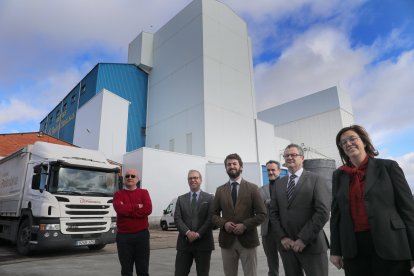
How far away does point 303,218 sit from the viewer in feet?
10.3

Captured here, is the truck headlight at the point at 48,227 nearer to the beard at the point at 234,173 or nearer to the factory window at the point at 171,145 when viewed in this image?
the beard at the point at 234,173

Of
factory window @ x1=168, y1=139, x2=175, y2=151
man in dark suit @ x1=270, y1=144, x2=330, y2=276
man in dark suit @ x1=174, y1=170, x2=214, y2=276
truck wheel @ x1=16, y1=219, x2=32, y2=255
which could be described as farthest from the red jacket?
factory window @ x1=168, y1=139, x2=175, y2=151

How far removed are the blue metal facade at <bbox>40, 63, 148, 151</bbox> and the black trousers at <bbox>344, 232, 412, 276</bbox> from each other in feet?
92.1

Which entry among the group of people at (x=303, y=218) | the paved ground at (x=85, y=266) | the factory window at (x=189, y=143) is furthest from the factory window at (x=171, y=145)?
the group of people at (x=303, y=218)

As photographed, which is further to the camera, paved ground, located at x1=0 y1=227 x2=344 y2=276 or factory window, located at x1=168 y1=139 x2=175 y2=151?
factory window, located at x1=168 y1=139 x2=175 y2=151

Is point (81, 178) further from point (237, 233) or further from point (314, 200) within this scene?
point (314, 200)

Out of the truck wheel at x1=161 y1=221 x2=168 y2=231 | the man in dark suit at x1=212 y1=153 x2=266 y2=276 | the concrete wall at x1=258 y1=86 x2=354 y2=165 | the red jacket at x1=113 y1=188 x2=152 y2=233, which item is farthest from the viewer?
the concrete wall at x1=258 y1=86 x2=354 y2=165

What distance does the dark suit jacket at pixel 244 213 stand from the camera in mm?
3742

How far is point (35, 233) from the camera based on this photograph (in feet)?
26.1

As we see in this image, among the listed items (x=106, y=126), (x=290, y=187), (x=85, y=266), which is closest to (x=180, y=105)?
(x=106, y=126)

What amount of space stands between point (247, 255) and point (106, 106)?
23.4m

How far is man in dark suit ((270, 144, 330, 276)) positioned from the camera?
3002 millimetres

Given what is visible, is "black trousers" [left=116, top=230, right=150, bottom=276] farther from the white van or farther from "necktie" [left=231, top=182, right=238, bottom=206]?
the white van

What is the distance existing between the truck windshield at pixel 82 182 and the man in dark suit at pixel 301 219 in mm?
6732
